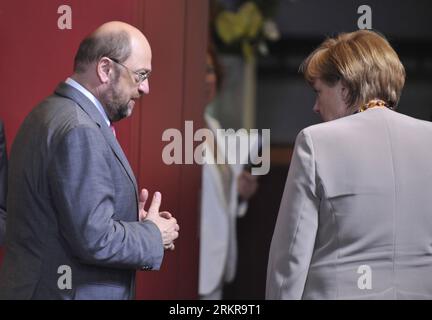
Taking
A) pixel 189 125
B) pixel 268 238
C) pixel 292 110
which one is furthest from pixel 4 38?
pixel 292 110

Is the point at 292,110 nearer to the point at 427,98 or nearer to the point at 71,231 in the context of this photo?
the point at 427,98

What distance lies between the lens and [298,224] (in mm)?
2336

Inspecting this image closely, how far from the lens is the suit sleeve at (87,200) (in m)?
2.29

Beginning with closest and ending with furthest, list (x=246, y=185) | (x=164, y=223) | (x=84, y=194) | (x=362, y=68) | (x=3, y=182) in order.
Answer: (x=84, y=194)
(x=362, y=68)
(x=164, y=223)
(x=3, y=182)
(x=246, y=185)

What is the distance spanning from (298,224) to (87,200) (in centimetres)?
54

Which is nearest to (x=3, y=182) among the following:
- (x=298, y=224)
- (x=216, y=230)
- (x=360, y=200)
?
(x=298, y=224)

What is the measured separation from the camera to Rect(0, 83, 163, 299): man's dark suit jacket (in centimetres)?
230

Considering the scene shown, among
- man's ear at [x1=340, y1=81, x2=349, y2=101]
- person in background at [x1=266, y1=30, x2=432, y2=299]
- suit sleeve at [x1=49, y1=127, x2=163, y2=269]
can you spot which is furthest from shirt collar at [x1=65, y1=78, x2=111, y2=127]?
man's ear at [x1=340, y1=81, x2=349, y2=101]

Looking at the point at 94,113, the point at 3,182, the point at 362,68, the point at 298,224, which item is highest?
the point at 362,68

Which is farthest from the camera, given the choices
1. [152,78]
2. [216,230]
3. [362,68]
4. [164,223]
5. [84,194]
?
[216,230]

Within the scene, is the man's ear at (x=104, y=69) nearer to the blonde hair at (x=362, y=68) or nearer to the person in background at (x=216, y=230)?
the blonde hair at (x=362, y=68)

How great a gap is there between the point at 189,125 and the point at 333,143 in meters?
0.98

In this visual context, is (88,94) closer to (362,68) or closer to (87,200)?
(87,200)
